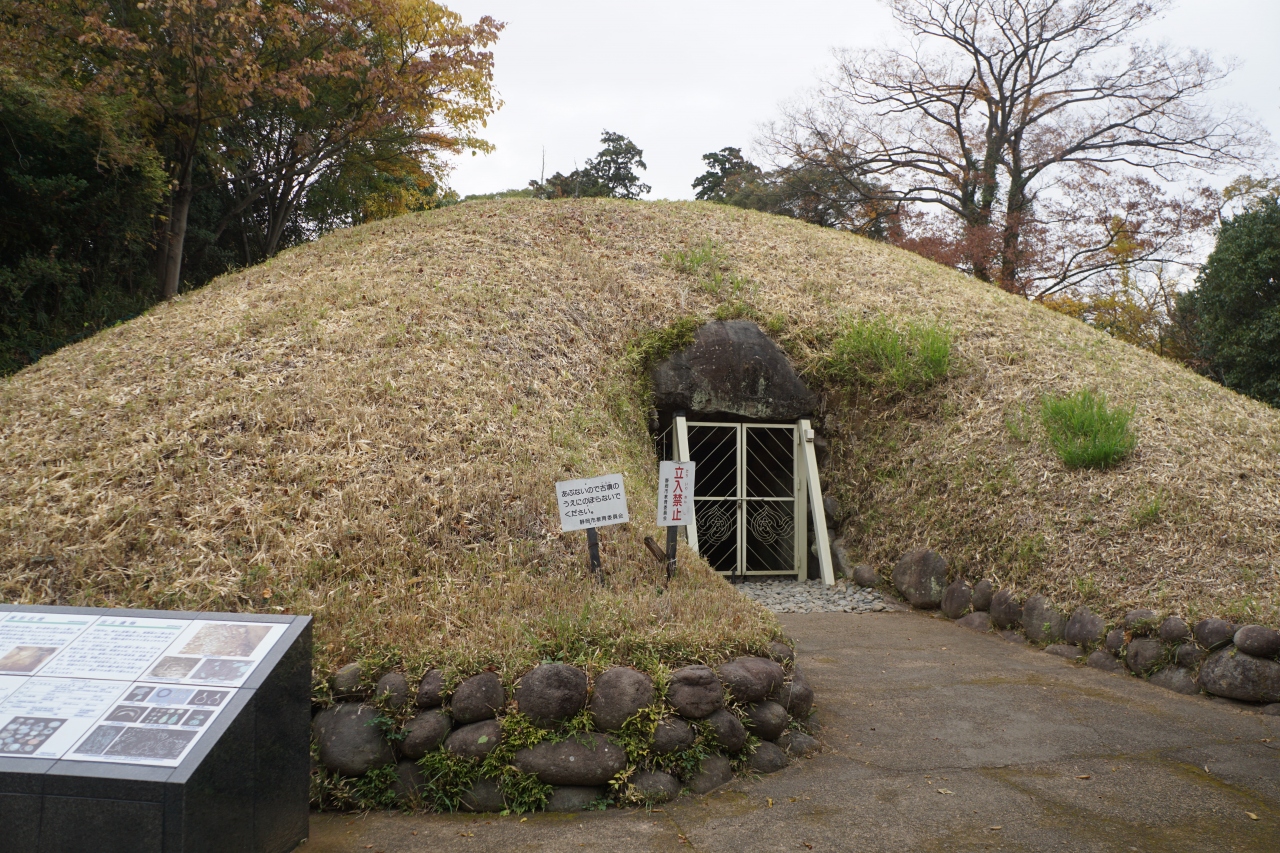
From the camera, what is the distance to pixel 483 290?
8.37 metres

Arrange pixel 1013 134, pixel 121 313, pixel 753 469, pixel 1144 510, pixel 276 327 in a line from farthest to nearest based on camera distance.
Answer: pixel 1013 134 < pixel 121 313 < pixel 753 469 < pixel 276 327 < pixel 1144 510

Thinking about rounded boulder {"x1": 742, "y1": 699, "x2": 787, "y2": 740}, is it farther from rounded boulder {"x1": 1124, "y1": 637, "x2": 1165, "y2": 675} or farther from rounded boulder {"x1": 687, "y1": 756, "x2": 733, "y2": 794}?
rounded boulder {"x1": 1124, "y1": 637, "x2": 1165, "y2": 675}

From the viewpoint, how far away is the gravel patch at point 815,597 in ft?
23.7

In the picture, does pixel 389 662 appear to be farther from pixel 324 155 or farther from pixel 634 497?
pixel 324 155

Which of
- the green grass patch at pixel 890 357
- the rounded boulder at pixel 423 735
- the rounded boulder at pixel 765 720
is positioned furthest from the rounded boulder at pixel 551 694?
the green grass patch at pixel 890 357

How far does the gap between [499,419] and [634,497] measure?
3.88ft

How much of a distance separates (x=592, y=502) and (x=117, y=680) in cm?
231

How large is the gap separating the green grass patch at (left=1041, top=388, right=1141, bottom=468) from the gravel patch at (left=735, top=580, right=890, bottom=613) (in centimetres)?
206

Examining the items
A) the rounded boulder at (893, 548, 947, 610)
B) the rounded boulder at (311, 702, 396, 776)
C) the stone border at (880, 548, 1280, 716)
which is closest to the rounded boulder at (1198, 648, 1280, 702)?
the stone border at (880, 548, 1280, 716)

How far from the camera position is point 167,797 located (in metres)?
2.38

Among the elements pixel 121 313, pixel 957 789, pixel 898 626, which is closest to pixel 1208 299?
pixel 898 626

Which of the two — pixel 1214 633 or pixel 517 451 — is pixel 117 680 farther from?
pixel 1214 633

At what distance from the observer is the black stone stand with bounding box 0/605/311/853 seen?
7.86 feet

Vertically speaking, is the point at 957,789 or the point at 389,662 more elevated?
the point at 389,662
